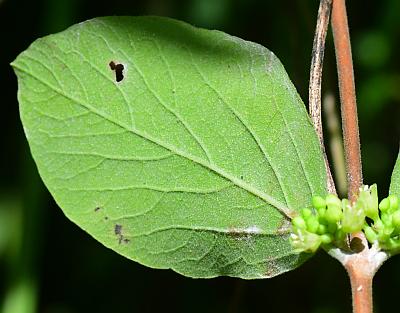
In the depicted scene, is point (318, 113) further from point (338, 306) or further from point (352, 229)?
point (338, 306)

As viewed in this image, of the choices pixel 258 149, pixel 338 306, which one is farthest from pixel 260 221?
pixel 338 306

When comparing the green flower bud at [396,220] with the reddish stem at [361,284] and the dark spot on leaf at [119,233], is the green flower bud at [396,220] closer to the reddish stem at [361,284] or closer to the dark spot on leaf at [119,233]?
the reddish stem at [361,284]

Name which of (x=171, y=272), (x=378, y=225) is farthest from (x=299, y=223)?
(x=171, y=272)

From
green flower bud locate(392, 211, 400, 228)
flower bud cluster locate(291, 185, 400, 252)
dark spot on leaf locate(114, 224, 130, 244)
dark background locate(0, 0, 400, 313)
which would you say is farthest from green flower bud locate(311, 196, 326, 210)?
dark background locate(0, 0, 400, 313)

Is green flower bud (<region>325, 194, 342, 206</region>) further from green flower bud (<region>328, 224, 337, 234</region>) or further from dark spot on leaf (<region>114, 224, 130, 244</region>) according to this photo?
dark spot on leaf (<region>114, 224, 130, 244</region>)

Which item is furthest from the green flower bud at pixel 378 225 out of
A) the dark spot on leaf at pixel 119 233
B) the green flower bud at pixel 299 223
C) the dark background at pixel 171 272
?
the dark background at pixel 171 272

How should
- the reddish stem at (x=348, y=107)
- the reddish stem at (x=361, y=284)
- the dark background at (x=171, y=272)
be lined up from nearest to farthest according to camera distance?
the reddish stem at (x=361, y=284) → the reddish stem at (x=348, y=107) → the dark background at (x=171, y=272)

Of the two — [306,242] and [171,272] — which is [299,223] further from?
[171,272]
